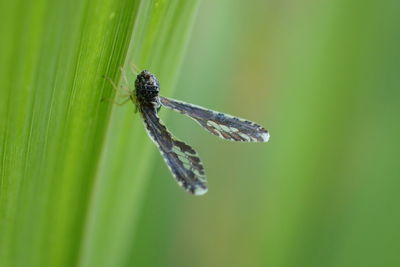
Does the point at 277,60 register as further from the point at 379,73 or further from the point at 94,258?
the point at 94,258

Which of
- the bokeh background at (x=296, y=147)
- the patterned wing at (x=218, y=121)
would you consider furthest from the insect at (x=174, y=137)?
the bokeh background at (x=296, y=147)

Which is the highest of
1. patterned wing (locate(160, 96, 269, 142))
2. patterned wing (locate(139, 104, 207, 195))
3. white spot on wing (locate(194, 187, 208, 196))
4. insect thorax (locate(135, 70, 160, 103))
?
insect thorax (locate(135, 70, 160, 103))

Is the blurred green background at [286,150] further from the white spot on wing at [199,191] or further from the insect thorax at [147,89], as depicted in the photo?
the white spot on wing at [199,191]

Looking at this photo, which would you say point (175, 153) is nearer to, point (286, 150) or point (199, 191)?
→ point (199, 191)

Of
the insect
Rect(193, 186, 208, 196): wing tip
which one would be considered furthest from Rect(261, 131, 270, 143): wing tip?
Rect(193, 186, 208, 196): wing tip

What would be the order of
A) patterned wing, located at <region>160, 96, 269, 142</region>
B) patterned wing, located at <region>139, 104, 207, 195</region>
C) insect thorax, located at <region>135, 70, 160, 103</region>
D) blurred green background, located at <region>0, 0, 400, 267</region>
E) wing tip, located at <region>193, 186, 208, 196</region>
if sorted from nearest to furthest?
wing tip, located at <region>193, 186, 208, 196</region> < patterned wing, located at <region>139, 104, 207, 195</region> < insect thorax, located at <region>135, 70, 160, 103</region> < patterned wing, located at <region>160, 96, 269, 142</region> < blurred green background, located at <region>0, 0, 400, 267</region>

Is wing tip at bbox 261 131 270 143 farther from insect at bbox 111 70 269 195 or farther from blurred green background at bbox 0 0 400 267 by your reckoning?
blurred green background at bbox 0 0 400 267
